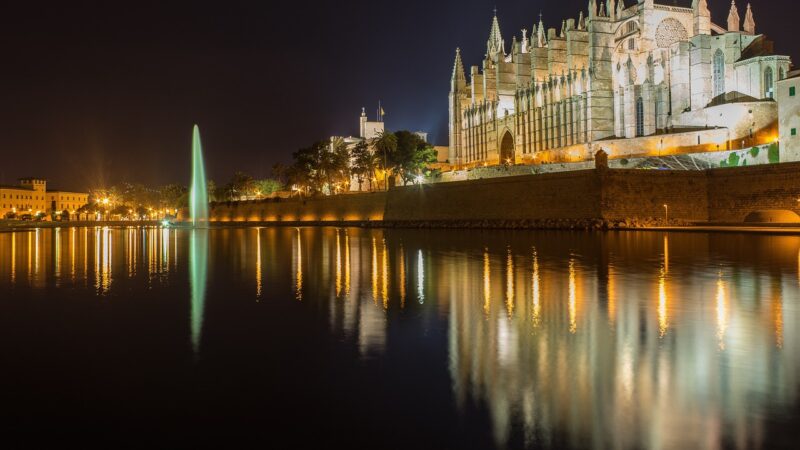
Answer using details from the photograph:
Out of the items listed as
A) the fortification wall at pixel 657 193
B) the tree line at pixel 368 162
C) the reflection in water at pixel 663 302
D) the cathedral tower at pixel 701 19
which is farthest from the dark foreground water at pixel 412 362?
the tree line at pixel 368 162

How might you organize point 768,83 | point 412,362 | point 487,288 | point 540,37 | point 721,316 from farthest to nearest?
point 540,37, point 768,83, point 487,288, point 721,316, point 412,362

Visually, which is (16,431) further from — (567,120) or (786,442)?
(567,120)

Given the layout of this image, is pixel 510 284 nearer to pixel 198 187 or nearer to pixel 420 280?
pixel 420 280

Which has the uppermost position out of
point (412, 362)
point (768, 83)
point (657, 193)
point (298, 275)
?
point (768, 83)

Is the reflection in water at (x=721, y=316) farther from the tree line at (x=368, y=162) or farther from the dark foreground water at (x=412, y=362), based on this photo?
the tree line at (x=368, y=162)

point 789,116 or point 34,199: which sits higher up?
point 34,199

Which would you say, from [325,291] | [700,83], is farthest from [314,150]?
[325,291]

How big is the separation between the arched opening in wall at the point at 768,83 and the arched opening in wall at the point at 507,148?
1051 inches

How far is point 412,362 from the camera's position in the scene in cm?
639

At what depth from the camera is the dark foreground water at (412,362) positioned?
4.54 meters

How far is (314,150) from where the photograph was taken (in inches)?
2933

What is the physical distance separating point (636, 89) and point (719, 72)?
19.3 ft

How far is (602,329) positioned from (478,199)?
36.7 m

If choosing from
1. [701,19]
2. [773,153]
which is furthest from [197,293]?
[701,19]
